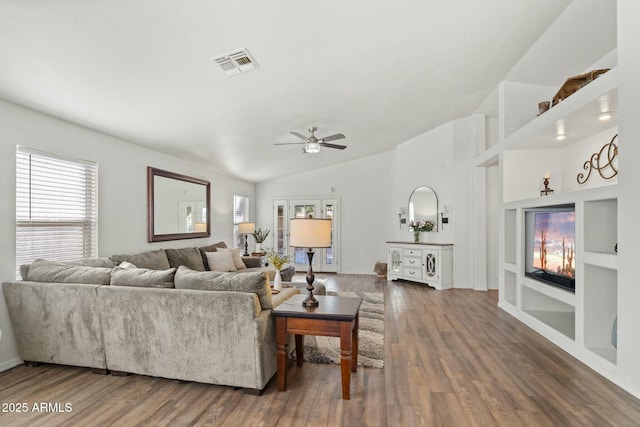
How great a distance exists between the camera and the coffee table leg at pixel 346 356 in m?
2.36

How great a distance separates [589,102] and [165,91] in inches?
155

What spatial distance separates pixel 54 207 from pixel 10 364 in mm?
1483

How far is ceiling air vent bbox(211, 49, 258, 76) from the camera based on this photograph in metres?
2.70

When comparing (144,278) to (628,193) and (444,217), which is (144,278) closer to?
(628,193)

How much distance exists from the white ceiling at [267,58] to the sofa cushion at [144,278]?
1.63m

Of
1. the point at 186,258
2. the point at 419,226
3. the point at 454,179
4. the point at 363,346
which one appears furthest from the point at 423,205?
the point at 186,258

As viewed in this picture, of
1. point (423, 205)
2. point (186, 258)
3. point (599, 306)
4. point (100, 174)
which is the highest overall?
point (100, 174)

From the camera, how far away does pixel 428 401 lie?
7.73 feet

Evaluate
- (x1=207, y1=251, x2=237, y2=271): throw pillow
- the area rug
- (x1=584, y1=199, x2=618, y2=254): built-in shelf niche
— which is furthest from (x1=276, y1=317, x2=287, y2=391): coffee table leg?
(x1=207, y1=251, x2=237, y2=271): throw pillow

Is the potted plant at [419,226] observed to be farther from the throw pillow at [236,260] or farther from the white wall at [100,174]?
the white wall at [100,174]

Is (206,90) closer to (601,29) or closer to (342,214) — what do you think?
(601,29)

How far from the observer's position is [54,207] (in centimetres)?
339

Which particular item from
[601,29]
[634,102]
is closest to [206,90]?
[634,102]

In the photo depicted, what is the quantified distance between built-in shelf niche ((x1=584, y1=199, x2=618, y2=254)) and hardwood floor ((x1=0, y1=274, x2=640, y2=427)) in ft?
3.64
